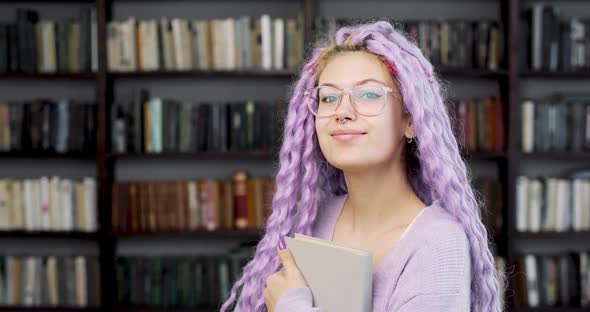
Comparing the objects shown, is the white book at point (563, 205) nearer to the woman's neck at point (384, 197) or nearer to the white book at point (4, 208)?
the woman's neck at point (384, 197)

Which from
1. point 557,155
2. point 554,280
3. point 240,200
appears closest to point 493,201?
point 557,155

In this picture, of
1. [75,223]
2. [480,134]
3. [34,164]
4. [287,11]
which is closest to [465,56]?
[480,134]

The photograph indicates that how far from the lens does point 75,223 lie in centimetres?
315

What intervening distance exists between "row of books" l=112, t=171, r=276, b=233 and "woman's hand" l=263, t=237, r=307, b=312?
6.46 ft

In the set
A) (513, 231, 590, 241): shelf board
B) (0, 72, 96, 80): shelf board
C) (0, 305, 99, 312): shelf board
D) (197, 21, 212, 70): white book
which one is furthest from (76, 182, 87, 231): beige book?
(513, 231, 590, 241): shelf board

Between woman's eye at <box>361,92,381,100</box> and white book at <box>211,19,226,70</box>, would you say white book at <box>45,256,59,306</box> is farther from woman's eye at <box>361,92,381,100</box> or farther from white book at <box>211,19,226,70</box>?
woman's eye at <box>361,92,381,100</box>

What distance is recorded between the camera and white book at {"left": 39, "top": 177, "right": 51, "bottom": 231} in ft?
10.2

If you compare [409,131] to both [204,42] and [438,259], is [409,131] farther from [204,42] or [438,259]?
[204,42]

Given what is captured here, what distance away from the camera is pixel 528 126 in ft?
10.1

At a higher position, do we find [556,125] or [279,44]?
[279,44]

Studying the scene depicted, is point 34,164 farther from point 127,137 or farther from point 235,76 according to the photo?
point 235,76

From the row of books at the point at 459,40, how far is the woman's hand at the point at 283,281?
6.85ft

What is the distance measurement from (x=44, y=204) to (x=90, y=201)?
22 cm

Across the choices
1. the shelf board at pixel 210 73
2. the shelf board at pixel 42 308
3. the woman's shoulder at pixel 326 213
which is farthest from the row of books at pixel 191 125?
the woman's shoulder at pixel 326 213
